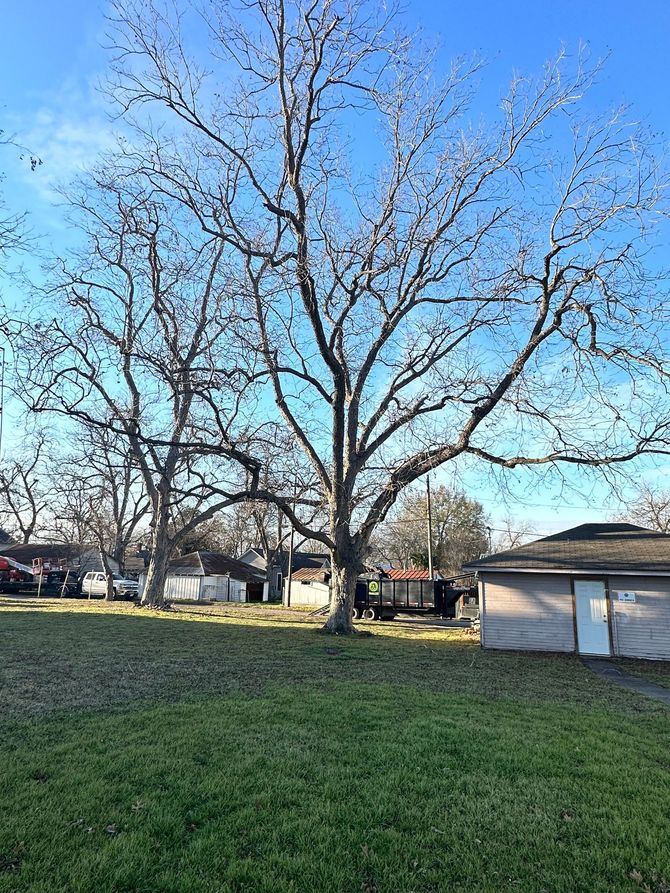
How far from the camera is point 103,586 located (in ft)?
129

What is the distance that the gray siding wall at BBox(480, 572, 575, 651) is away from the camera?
15734 millimetres

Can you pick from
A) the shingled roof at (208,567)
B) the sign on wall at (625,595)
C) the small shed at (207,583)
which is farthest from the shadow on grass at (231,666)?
the shingled roof at (208,567)

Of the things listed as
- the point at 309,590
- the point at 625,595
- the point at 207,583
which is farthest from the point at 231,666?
the point at 207,583

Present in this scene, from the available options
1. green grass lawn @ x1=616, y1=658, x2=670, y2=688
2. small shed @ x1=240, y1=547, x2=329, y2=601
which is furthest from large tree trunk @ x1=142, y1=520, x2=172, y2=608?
green grass lawn @ x1=616, y1=658, x2=670, y2=688

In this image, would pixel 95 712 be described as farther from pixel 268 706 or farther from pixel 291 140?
pixel 291 140

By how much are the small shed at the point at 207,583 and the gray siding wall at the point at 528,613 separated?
97.5ft

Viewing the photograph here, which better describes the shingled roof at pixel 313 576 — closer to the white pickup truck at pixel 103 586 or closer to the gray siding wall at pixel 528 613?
the white pickup truck at pixel 103 586

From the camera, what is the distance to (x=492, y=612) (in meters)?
16.3

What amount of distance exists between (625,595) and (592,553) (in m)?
1.59

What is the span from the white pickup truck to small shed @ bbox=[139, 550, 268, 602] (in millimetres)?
2928

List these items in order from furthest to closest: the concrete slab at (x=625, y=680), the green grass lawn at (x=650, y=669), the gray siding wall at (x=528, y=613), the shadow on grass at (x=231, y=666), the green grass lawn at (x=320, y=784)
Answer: the gray siding wall at (x=528, y=613), the green grass lawn at (x=650, y=669), the concrete slab at (x=625, y=680), the shadow on grass at (x=231, y=666), the green grass lawn at (x=320, y=784)

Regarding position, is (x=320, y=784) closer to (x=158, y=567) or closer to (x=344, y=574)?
(x=344, y=574)

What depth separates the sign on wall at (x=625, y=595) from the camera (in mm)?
15125

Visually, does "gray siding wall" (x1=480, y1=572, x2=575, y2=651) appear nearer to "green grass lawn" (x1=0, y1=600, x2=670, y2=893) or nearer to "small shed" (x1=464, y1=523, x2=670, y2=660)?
"small shed" (x1=464, y1=523, x2=670, y2=660)
